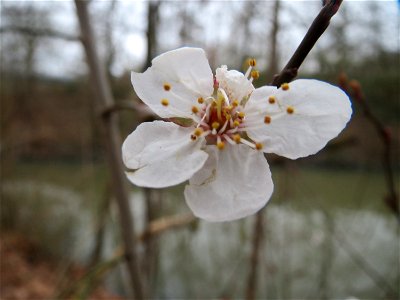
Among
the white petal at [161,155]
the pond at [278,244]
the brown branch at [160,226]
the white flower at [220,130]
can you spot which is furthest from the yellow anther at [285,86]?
the pond at [278,244]

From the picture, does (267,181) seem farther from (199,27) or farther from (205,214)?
(199,27)

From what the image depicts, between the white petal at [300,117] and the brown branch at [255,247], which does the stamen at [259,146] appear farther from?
the brown branch at [255,247]

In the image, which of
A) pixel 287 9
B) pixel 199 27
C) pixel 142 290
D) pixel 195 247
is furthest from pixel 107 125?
pixel 195 247

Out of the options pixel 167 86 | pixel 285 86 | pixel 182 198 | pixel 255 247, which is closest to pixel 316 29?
pixel 285 86

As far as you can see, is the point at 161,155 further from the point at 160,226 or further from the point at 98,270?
the point at 160,226

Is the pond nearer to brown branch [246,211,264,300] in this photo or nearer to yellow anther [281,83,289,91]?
brown branch [246,211,264,300]
